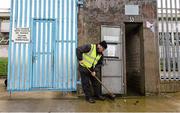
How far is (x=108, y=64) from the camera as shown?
7117 mm

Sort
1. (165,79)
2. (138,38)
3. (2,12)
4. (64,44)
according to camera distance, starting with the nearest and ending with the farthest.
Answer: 1. (64,44)
2. (165,79)
3. (138,38)
4. (2,12)

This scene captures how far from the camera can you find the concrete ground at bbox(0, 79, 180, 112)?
5463mm

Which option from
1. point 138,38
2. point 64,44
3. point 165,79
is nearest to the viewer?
point 64,44

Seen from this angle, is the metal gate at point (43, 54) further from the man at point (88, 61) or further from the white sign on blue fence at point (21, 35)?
the man at point (88, 61)

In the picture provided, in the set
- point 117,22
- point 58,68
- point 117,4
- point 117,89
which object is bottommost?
point 117,89

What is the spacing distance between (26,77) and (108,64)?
7.99 feet

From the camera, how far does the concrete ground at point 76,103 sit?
5463 millimetres

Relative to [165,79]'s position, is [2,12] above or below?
above

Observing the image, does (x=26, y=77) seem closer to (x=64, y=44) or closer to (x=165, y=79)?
(x=64, y=44)

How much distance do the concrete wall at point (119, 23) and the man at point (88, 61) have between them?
711 mm

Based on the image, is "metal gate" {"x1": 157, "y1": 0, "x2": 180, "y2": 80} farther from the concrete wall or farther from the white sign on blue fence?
the white sign on blue fence

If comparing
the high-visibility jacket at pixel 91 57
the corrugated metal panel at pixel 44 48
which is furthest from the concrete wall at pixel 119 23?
the high-visibility jacket at pixel 91 57

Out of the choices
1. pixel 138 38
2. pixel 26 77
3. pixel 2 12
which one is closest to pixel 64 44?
pixel 26 77

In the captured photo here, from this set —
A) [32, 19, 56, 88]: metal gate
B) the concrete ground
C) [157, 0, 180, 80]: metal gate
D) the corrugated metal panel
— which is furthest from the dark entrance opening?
[32, 19, 56, 88]: metal gate
